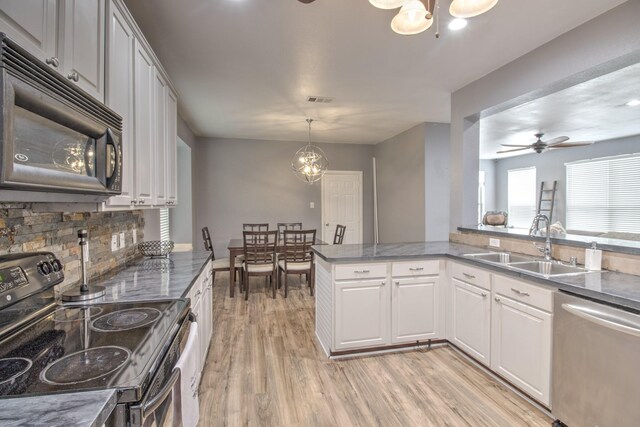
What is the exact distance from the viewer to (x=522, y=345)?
6.77 feet

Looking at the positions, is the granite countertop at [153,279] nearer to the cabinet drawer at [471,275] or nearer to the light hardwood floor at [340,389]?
the light hardwood floor at [340,389]

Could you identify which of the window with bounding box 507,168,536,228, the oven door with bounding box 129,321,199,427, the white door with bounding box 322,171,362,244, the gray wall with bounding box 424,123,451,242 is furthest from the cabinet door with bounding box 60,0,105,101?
the window with bounding box 507,168,536,228

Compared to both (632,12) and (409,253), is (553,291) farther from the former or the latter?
(632,12)

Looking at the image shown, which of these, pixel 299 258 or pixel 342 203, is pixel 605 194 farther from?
pixel 299 258

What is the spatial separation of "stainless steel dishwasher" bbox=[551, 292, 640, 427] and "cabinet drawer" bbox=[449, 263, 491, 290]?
0.55 metres

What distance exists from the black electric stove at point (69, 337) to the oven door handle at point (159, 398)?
4 cm

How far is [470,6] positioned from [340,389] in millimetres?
2429

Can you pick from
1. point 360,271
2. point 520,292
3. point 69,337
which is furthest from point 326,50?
point 69,337

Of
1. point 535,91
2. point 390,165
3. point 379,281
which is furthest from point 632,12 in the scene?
Result: point 390,165

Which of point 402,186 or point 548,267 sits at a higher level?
point 402,186

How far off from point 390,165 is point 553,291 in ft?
15.0

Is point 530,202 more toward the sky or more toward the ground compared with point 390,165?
more toward the ground

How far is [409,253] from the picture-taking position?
2.80 metres

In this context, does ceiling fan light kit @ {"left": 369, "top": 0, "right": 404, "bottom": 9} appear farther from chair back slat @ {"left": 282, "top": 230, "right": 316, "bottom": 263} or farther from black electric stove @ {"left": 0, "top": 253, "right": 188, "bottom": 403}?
chair back slat @ {"left": 282, "top": 230, "right": 316, "bottom": 263}
